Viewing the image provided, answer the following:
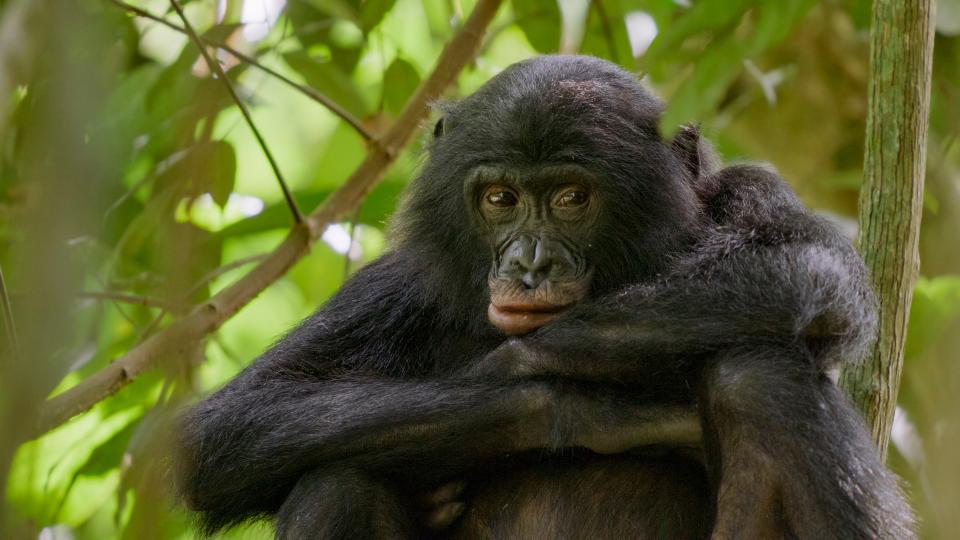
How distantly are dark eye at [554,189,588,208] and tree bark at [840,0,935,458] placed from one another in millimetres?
983

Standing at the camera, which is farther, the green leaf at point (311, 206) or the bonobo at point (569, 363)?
the green leaf at point (311, 206)

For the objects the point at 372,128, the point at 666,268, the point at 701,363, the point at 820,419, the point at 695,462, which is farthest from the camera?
the point at 372,128

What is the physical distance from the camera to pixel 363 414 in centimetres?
362

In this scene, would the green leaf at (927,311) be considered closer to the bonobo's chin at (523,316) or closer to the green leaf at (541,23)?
the green leaf at (541,23)

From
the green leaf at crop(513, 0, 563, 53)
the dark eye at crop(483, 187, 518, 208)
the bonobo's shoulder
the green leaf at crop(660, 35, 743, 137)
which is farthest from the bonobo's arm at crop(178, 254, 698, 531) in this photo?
the green leaf at crop(513, 0, 563, 53)

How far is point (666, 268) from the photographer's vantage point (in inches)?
149

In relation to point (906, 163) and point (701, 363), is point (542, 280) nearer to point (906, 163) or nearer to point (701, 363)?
point (701, 363)

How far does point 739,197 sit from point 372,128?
8.04 feet

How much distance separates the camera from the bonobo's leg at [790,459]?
3.01 m

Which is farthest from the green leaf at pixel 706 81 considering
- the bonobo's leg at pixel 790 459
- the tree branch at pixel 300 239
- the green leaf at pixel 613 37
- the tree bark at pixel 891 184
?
the green leaf at pixel 613 37

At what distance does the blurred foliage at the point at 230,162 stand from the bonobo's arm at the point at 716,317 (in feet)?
1.04

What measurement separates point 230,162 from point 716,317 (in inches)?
92.9

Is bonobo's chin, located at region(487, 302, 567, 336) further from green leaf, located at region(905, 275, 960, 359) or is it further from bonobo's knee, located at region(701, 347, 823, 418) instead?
green leaf, located at region(905, 275, 960, 359)

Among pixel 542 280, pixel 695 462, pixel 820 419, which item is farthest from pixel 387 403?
pixel 820 419
